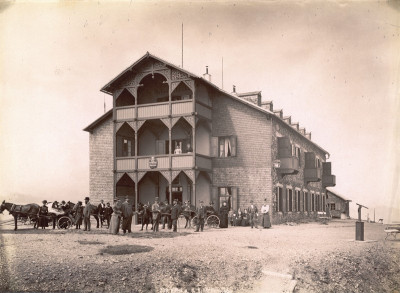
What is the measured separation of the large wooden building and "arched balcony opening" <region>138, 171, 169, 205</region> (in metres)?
0.07

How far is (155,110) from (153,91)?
285cm

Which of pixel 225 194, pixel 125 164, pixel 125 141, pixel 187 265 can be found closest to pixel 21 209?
pixel 125 164

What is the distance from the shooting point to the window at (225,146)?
27.7 meters

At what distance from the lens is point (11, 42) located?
13.4m

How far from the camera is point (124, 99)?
30.0 metres

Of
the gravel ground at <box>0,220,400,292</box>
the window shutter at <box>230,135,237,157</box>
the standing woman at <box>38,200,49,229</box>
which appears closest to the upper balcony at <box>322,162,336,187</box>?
the window shutter at <box>230,135,237,157</box>

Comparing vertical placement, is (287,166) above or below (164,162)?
below

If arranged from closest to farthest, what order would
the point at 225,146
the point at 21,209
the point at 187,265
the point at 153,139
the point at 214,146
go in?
the point at 187,265 → the point at 21,209 → the point at 225,146 → the point at 214,146 → the point at 153,139

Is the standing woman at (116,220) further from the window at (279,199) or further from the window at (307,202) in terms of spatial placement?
the window at (307,202)

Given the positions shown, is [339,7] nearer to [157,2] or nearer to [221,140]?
[157,2]

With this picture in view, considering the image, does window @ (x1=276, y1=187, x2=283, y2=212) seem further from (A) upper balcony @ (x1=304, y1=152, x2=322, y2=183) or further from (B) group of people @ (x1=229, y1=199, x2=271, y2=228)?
(A) upper balcony @ (x1=304, y1=152, x2=322, y2=183)

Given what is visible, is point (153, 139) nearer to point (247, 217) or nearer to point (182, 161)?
point (182, 161)

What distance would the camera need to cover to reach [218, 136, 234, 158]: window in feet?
90.9

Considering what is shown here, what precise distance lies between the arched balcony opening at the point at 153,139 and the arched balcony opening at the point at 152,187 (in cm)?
169
